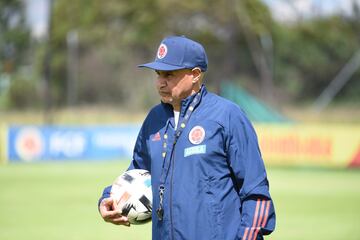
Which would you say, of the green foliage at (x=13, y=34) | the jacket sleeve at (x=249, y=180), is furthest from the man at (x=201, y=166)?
the green foliage at (x=13, y=34)

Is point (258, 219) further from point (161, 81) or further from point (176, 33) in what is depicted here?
point (176, 33)

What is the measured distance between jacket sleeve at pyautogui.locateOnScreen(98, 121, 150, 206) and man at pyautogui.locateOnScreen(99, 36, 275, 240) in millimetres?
246

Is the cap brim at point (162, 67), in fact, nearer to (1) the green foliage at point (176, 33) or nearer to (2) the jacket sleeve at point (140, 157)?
(2) the jacket sleeve at point (140, 157)

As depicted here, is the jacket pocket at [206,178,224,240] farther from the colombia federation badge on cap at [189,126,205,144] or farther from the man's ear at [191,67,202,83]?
the man's ear at [191,67,202,83]

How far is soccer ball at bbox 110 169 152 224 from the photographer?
4508 mm

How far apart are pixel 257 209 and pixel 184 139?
57 centimetres

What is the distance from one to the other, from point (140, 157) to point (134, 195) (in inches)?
11.8

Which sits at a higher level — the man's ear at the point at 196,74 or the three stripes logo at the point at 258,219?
the man's ear at the point at 196,74

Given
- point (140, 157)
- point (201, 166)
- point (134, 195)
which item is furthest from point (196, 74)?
point (134, 195)

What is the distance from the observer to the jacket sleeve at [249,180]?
13.3ft

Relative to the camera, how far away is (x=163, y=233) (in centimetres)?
422

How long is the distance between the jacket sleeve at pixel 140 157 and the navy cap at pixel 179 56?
1.57ft

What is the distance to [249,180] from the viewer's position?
13.4 ft

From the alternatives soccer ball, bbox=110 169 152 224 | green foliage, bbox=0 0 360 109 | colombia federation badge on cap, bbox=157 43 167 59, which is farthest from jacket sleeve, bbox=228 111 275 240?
green foliage, bbox=0 0 360 109
